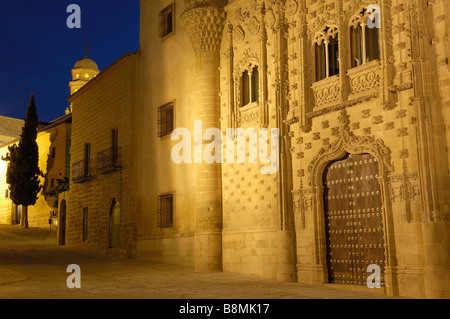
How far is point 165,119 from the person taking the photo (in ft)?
65.2

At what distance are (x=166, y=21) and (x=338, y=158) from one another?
10.7m

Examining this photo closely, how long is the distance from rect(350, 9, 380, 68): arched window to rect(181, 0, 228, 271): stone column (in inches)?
225

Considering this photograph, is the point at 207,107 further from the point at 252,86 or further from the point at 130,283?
the point at 130,283

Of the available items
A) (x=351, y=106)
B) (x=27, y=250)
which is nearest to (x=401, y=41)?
(x=351, y=106)

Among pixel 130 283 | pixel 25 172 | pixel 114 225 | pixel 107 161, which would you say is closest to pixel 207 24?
pixel 130 283

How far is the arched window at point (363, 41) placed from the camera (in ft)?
39.5

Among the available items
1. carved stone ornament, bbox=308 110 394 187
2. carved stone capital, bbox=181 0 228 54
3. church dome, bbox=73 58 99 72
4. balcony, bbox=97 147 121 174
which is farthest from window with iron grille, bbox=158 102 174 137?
church dome, bbox=73 58 99 72

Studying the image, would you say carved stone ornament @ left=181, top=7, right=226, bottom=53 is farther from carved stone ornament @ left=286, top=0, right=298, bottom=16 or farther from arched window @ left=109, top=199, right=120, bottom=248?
arched window @ left=109, top=199, right=120, bottom=248

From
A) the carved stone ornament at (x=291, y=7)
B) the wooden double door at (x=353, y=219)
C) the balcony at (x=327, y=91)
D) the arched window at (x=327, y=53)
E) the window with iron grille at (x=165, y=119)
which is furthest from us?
the window with iron grille at (x=165, y=119)

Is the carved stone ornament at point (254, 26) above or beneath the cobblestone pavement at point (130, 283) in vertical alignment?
above

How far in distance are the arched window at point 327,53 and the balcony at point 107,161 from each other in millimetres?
11493

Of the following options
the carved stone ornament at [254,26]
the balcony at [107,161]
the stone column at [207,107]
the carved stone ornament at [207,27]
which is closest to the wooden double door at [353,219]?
the stone column at [207,107]

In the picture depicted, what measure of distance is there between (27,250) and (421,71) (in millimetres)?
18742

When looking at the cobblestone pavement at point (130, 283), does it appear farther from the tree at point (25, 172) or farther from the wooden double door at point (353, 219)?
the tree at point (25, 172)
